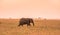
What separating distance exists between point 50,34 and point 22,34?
1444 millimetres

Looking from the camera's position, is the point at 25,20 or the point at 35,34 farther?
the point at 25,20

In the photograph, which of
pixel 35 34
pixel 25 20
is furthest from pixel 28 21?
pixel 35 34

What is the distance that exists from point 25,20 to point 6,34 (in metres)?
6.68

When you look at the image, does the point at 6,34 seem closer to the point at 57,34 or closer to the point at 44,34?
the point at 44,34

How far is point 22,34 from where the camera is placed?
10.9m

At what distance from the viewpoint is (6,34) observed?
430 inches

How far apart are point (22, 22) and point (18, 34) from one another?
21.7 ft

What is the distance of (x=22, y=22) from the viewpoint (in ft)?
57.4

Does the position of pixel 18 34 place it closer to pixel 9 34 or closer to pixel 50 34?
pixel 9 34

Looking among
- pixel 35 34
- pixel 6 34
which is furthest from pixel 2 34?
pixel 35 34

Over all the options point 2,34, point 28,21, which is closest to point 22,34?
point 2,34

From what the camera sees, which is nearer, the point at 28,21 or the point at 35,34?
the point at 35,34

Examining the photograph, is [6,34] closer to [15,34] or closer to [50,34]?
[15,34]

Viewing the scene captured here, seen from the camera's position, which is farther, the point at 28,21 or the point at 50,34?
the point at 28,21
